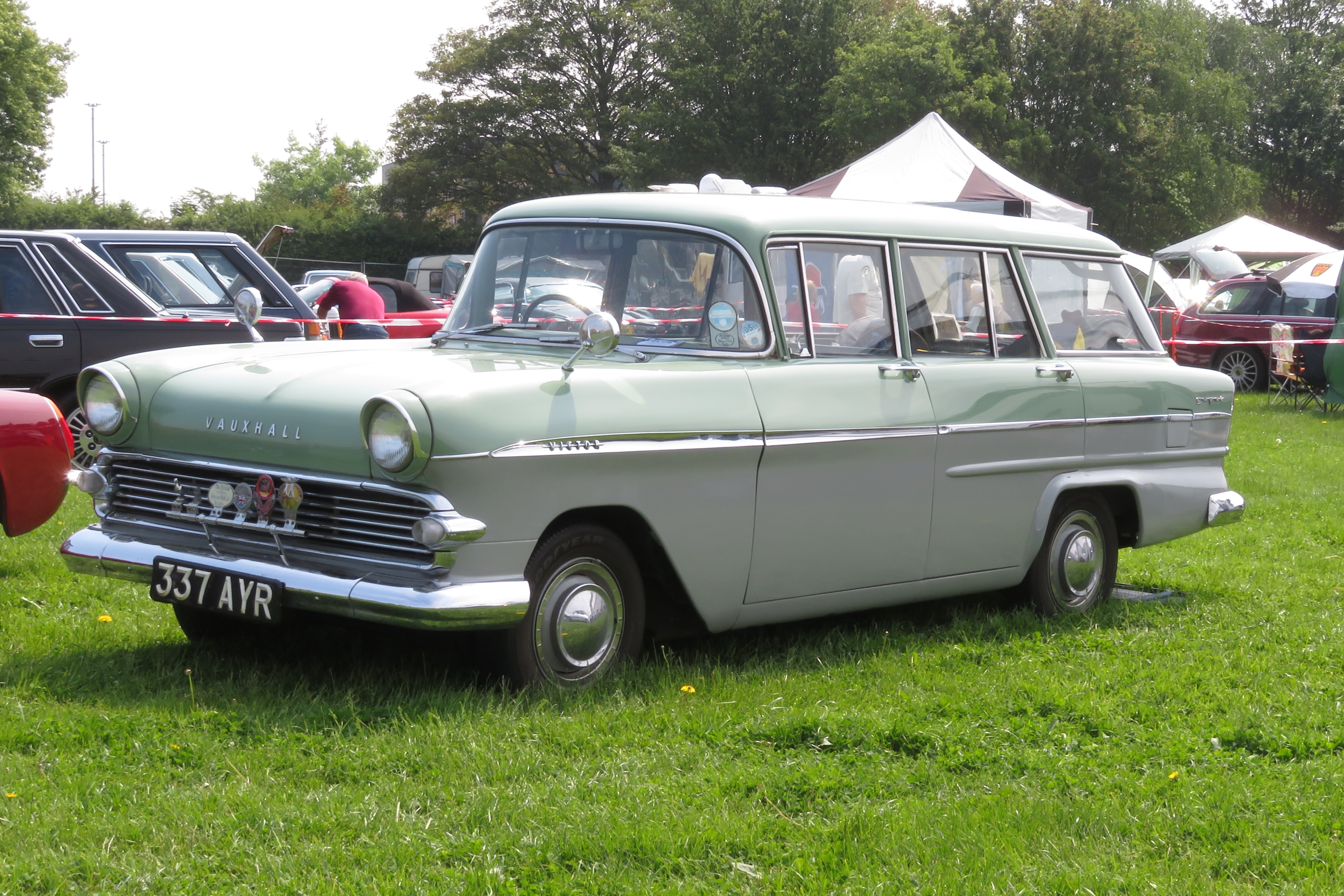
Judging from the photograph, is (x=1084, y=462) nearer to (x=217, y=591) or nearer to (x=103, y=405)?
(x=217, y=591)

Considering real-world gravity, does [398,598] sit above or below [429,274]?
below

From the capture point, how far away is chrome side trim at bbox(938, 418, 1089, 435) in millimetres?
5543

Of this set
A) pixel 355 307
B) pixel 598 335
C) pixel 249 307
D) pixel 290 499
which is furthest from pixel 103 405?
pixel 355 307

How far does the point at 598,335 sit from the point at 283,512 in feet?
3.67

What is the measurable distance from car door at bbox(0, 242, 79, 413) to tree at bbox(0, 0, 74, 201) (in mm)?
37519

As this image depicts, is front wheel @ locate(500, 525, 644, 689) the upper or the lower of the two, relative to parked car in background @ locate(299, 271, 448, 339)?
lower

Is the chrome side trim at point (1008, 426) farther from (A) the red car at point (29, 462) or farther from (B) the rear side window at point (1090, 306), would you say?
(A) the red car at point (29, 462)

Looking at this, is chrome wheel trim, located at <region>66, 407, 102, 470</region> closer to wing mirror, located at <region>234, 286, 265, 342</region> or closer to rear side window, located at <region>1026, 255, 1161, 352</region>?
wing mirror, located at <region>234, 286, 265, 342</region>

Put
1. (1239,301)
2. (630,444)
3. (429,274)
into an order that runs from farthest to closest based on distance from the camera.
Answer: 1. (429,274)
2. (1239,301)
3. (630,444)

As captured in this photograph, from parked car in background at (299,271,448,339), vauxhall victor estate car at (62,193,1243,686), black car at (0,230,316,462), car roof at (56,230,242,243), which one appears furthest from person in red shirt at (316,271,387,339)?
vauxhall victor estate car at (62,193,1243,686)

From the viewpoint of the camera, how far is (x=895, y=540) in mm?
5383

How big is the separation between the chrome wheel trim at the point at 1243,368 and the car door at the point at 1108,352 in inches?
568

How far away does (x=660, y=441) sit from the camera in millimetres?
4547

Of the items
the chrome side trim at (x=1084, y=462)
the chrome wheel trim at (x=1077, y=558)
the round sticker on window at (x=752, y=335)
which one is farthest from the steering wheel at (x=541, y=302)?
the chrome wheel trim at (x=1077, y=558)
